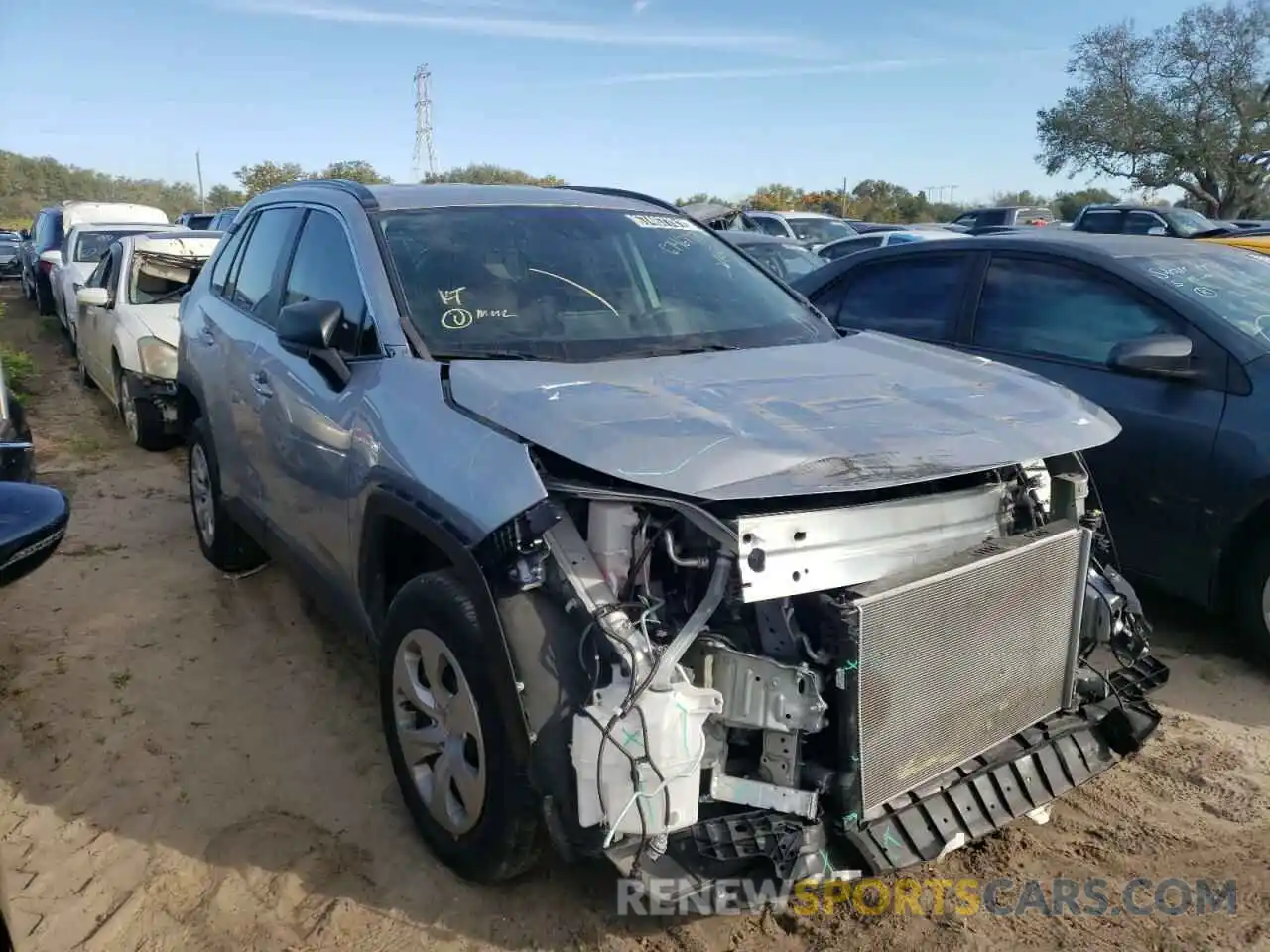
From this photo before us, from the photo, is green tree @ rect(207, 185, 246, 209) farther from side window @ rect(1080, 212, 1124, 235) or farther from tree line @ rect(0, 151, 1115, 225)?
side window @ rect(1080, 212, 1124, 235)

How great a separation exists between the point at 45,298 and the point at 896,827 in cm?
1822

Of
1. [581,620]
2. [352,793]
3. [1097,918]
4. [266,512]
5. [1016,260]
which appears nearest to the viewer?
[581,620]

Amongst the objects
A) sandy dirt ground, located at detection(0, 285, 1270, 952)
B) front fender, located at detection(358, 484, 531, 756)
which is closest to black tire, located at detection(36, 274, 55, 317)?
sandy dirt ground, located at detection(0, 285, 1270, 952)

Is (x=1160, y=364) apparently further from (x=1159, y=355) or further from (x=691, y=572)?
(x=691, y=572)

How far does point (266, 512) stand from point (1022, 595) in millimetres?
2923

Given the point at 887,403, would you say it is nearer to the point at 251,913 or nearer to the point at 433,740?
the point at 433,740

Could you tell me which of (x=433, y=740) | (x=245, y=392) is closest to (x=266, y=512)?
(x=245, y=392)

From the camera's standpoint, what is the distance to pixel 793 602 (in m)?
2.52

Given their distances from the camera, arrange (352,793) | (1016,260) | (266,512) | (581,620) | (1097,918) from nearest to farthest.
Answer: (581,620)
(1097,918)
(352,793)
(266,512)
(1016,260)

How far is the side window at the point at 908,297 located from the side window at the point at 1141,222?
46.7ft

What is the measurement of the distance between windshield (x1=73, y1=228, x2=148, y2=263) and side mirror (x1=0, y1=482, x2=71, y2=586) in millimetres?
12643

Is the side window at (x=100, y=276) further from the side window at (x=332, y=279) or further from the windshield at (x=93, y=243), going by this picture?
the side window at (x=332, y=279)

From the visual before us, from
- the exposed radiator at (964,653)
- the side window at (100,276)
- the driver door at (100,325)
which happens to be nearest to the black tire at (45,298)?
the driver door at (100,325)

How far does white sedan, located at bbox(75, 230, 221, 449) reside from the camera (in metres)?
7.67
